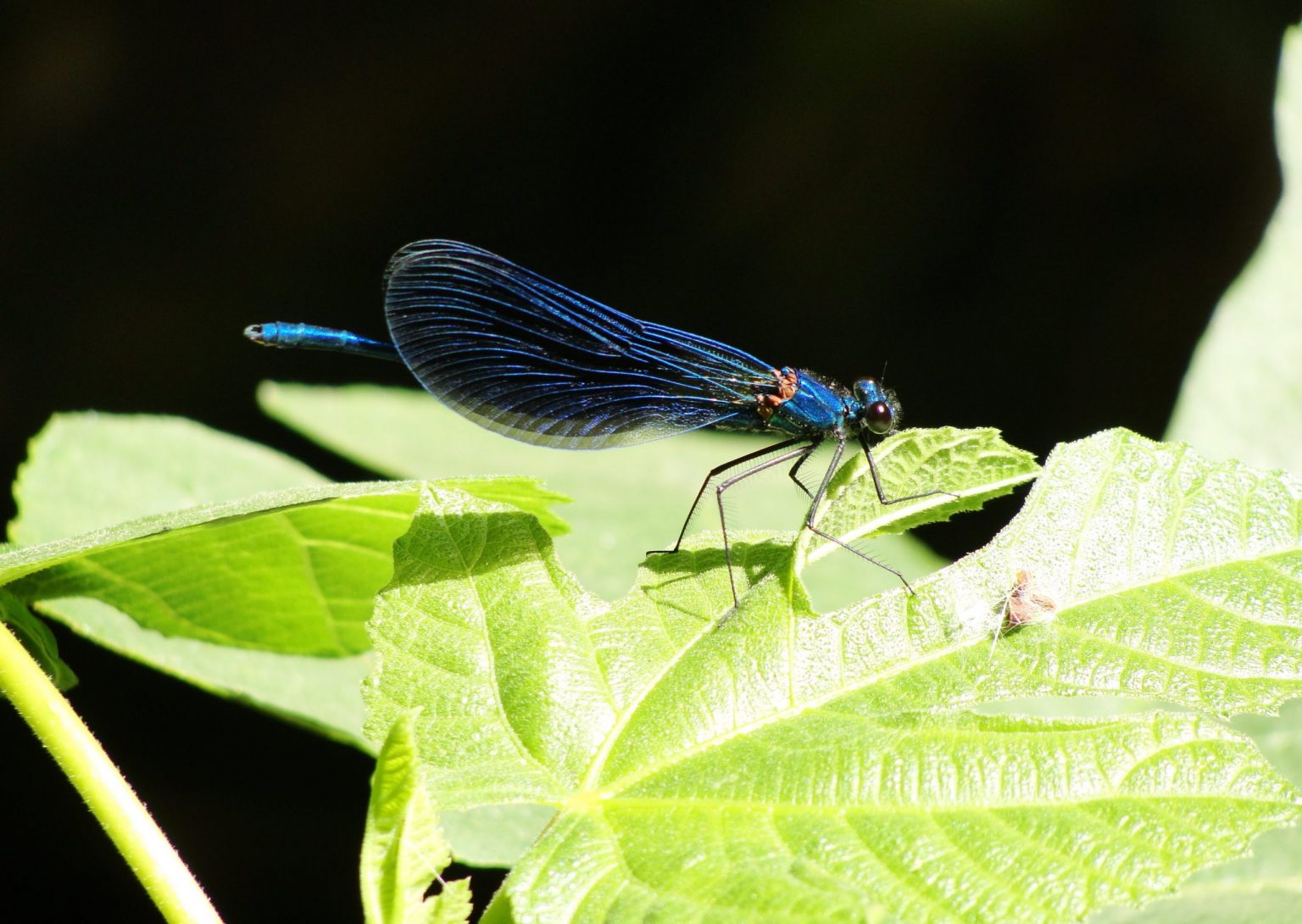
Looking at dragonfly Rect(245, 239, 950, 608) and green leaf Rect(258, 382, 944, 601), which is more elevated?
dragonfly Rect(245, 239, 950, 608)

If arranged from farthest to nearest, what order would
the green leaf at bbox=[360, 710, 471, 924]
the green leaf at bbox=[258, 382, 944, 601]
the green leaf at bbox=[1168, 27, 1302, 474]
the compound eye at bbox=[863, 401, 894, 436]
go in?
the compound eye at bbox=[863, 401, 894, 436]
the green leaf at bbox=[258, 382, 944, 601]
the green leaf at bbox=[1168, 27, 1302, 474]
the green leaf at bbox=[360, 710, 471, 924]

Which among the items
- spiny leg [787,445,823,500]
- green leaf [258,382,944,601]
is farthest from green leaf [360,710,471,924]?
spiny leg [787,445,823,500]

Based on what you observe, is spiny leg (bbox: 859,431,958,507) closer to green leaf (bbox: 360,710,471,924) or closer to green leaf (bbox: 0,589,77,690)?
green leaf (bbox: 360,710,471,924)

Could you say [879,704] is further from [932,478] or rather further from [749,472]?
[749,472]

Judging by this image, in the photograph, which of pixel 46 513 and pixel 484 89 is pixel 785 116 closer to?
pixel 484 89

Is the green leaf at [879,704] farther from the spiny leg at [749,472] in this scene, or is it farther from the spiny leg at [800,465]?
the spiny leg at [800,465]

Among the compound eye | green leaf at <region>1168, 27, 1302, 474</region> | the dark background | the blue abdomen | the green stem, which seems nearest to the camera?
the green stem

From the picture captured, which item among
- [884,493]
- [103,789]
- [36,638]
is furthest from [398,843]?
[884,493]

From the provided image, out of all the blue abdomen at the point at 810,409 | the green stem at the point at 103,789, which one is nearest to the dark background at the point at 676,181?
the blue abdomen at the point at 810,409
